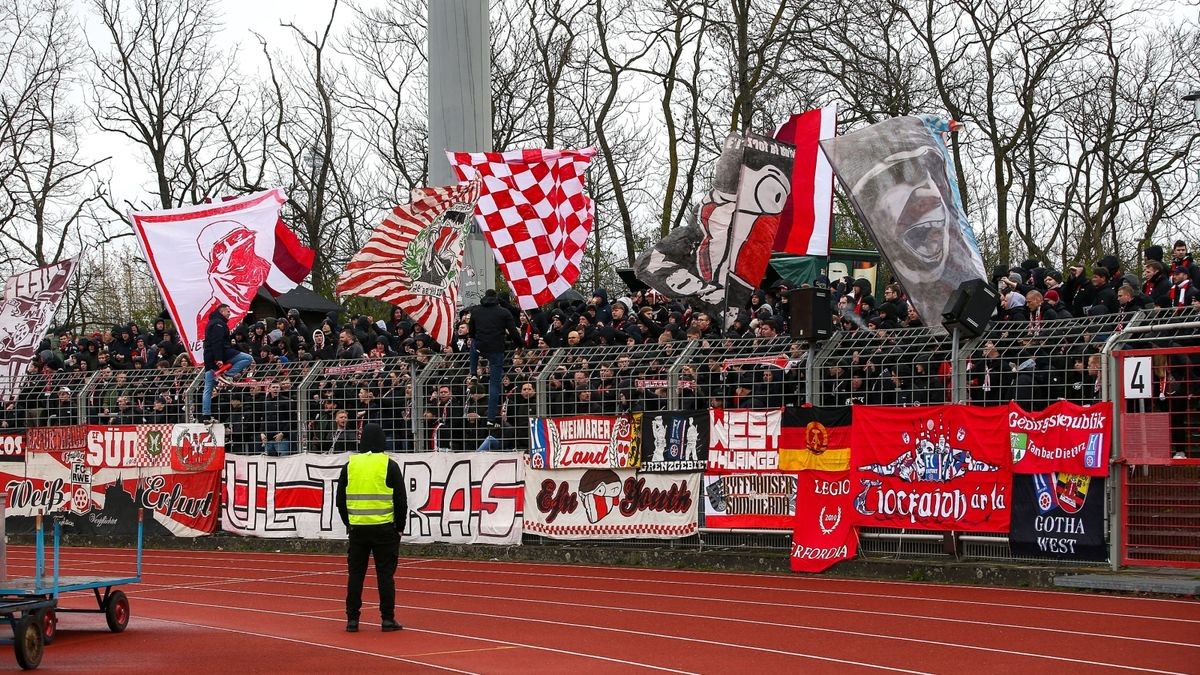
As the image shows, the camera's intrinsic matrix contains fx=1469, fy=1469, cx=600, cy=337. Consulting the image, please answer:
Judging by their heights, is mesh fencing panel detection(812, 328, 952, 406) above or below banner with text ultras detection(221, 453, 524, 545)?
above

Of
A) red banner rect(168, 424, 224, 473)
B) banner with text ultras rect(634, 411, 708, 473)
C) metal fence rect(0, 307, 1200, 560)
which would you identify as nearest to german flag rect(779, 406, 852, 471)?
metal fence rect(0, 307, 1200, 560)

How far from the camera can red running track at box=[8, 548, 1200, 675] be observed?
37.1 feet

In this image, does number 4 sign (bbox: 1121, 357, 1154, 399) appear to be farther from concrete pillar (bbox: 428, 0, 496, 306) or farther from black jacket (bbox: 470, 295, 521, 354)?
concrete pillar (bbox: 428, 0, 496, 306)

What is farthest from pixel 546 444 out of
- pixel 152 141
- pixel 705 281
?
pixel 152 141

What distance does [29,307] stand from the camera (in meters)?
25.1

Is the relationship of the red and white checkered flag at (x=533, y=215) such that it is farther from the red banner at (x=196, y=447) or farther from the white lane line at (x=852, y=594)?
the red banner at (x=196, y=447)

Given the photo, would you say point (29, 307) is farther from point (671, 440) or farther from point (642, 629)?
point (642, 629)

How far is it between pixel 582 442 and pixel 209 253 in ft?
21.5

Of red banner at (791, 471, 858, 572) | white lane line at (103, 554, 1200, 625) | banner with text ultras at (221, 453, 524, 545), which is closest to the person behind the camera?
white lane line at (103, 554, 1200, 625)

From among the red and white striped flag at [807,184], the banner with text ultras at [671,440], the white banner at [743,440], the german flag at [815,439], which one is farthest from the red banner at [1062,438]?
the red and white striped flag at [807,184]

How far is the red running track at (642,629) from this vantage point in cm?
1130

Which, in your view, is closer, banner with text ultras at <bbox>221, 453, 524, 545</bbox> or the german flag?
the german flag

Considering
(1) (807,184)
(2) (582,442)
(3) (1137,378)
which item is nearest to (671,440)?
(2) (582,442)

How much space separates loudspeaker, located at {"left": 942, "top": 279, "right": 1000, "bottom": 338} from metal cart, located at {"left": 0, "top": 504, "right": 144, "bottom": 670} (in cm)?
847
